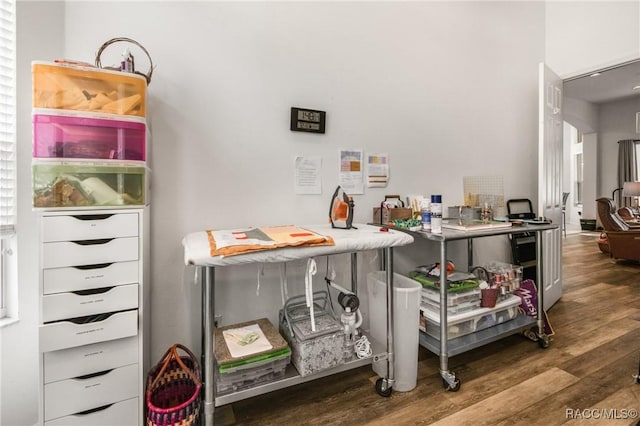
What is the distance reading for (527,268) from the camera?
273cm

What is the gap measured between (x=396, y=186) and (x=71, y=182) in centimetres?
188

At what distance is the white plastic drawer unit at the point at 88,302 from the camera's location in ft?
3.54

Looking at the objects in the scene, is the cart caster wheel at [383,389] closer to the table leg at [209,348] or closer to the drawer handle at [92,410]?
the table leg at [209,348]

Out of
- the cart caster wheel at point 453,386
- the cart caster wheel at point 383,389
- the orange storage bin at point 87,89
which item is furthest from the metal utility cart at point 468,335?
the orange storage bin at point 87,89

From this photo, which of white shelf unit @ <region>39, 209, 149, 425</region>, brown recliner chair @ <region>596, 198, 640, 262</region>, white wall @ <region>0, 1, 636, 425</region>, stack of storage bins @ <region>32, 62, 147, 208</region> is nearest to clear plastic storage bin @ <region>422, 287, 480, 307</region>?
white wall @ <region>0, 1, 636, 425</region>

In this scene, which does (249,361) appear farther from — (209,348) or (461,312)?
(461,312)

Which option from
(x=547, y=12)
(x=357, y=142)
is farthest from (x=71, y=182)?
(x=547, y=12)

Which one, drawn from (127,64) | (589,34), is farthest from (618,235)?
(127,64)

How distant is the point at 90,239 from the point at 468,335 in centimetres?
204

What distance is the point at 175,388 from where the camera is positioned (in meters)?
1.39

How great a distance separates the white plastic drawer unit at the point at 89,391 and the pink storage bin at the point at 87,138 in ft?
2.85

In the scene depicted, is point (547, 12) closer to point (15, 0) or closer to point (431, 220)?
point (431, 220)

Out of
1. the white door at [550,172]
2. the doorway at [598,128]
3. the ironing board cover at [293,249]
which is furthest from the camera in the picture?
the doorway at [598,128]

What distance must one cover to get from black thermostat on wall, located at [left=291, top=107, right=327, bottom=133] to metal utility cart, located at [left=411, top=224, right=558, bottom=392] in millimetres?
903
